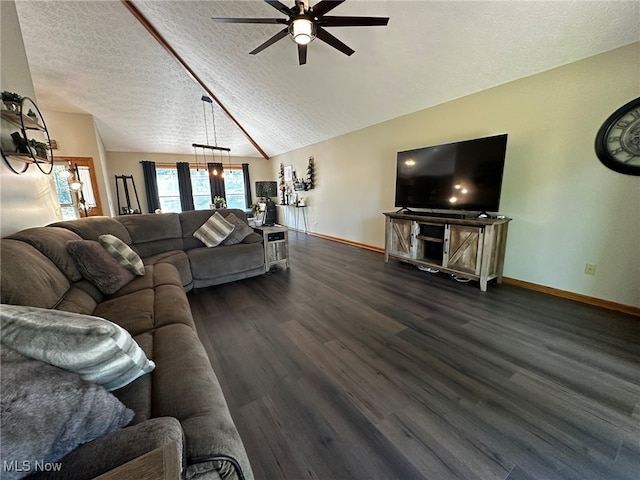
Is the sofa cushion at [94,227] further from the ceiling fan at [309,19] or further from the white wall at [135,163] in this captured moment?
the white wall at [135,163]

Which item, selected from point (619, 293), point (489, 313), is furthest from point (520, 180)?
point (489, 313)

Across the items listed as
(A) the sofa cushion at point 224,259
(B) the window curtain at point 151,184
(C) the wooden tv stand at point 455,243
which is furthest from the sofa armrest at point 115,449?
(B) the window curtain at point 151,184

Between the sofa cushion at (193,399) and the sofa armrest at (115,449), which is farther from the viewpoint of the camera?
the sofa cushion at (193,399)

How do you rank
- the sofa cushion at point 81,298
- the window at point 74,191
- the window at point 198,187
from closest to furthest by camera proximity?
1. the sofa cushion at point 81,298
2. the window at point 74,191
3. the window at point 198,187

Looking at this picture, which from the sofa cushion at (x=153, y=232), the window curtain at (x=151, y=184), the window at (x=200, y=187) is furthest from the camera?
the window at (x=200, y=187)

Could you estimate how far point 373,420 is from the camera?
1.33 metres

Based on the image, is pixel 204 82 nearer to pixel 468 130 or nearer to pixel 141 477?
pixel 468 130

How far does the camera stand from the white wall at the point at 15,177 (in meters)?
1.82

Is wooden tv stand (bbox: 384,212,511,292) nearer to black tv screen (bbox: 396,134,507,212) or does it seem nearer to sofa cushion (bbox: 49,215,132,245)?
black tv screen (bbox: 396,134,507,212)

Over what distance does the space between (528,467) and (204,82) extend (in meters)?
6.70

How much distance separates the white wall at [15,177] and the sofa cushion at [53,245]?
0.58 ft

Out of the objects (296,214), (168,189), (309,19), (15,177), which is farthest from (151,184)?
(309,19)

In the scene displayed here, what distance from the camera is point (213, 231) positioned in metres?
3.43

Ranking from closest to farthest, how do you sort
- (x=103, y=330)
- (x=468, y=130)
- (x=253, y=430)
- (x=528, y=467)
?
(x=103, y=330) → (x=528, y=467) → (x=253, y=430) → (x=468, y=130)
